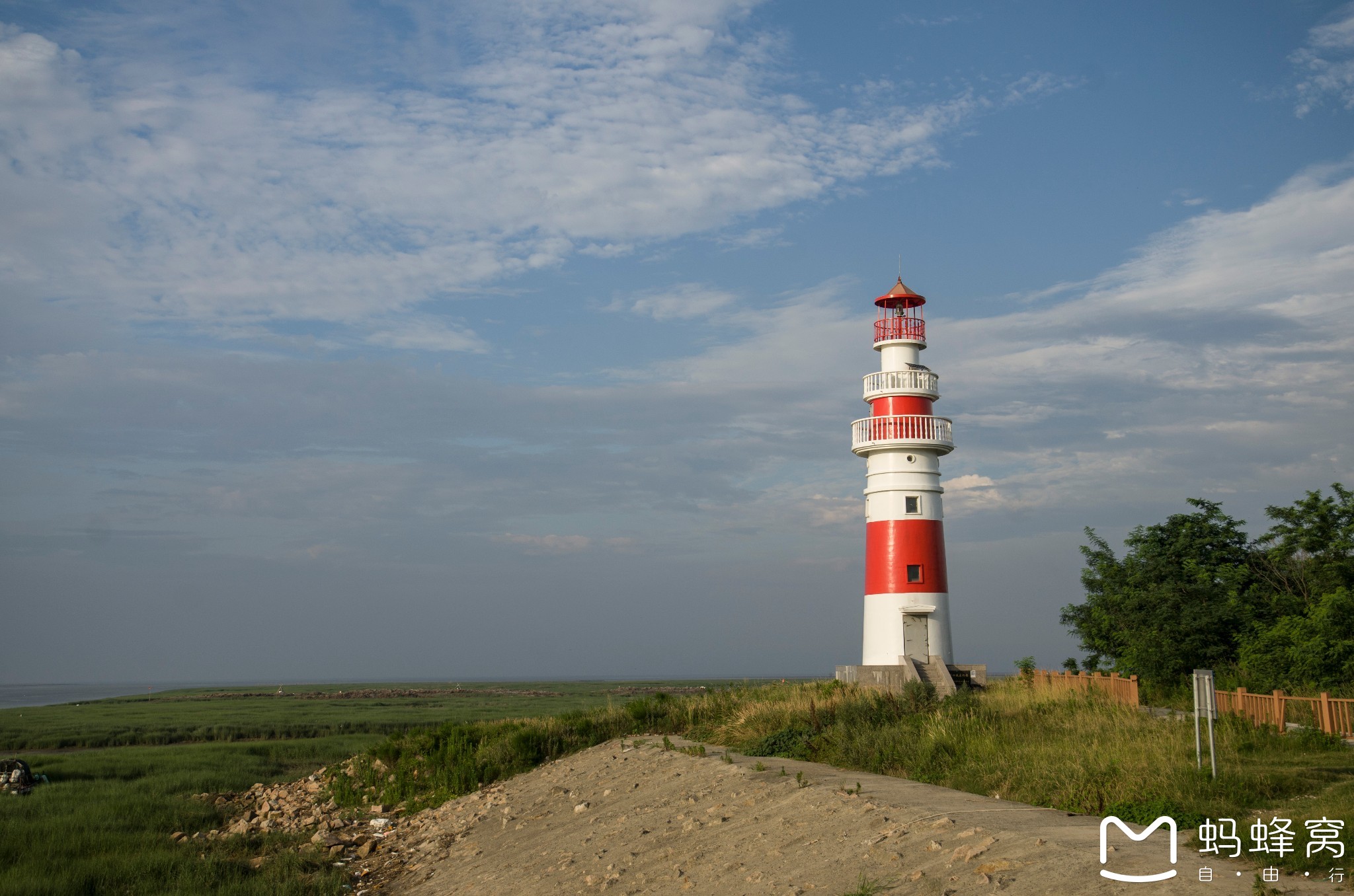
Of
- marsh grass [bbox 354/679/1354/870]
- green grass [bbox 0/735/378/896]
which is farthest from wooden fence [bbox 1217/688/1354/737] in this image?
green grass [bbox 0/735/378/896]

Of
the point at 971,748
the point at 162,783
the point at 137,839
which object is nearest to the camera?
the point at 971,748

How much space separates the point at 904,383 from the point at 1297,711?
45.9ft

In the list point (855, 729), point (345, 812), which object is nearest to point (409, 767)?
point (345, 812)

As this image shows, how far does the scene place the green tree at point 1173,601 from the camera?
2420 cm

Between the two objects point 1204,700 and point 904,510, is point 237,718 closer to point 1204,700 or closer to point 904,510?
point 904,510

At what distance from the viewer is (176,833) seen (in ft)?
72.5

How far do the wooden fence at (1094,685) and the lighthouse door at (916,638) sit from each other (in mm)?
3068

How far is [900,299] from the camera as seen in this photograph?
96.5 feet

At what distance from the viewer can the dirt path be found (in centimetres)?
896

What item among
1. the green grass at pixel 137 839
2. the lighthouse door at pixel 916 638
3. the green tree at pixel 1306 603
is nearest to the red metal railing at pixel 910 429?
the lighthouse door at pixel 916 638

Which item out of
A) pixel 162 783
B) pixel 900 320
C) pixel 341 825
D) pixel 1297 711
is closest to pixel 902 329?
pixel 900 320

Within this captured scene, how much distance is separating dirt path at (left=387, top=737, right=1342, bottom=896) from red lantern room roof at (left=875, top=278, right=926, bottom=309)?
15.7 metres

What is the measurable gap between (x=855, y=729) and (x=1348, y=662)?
10.9 meters

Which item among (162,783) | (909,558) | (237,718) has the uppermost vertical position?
(909,558)
